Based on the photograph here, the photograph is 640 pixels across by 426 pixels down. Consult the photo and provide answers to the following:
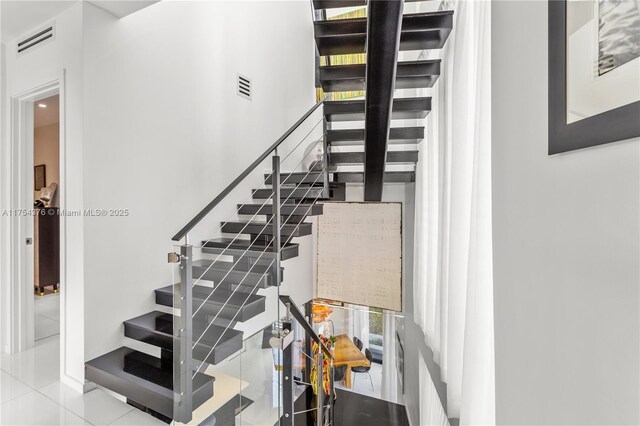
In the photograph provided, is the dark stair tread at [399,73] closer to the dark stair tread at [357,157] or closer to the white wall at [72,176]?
the dark stair tread at [357,157]

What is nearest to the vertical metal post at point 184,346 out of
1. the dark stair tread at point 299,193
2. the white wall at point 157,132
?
the white wall at point 157,132

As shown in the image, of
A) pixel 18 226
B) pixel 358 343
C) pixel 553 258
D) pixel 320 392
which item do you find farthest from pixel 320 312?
pixel 553 258

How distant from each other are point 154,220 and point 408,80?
2565 millimetres

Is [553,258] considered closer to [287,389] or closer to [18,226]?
[287,389]

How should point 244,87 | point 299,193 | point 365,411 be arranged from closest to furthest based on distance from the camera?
1. point 299,193
2. point 244,87
3. point 365,411

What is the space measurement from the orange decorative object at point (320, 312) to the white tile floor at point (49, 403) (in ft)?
11.6

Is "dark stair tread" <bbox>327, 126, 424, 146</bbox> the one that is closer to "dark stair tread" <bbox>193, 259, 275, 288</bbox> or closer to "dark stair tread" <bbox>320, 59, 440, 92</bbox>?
"dark stair tread" <bbox>320, 59, 440, 92</bbox>

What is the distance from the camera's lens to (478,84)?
4.98 feet

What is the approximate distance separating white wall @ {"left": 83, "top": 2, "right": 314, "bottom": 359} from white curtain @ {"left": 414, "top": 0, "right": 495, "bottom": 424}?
6.15ft

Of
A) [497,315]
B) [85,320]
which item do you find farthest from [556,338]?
[85,320]

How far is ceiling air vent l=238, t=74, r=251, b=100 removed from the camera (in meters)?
3.81

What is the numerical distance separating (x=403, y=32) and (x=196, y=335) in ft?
7.92

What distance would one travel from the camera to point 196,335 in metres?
1.65

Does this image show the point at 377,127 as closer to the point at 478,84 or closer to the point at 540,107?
the point at 478,84
